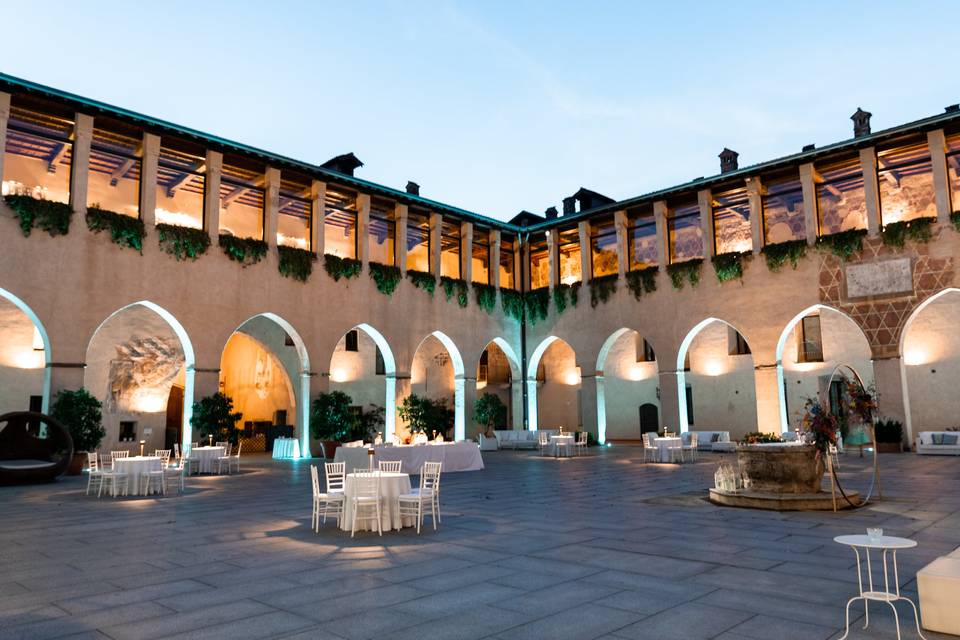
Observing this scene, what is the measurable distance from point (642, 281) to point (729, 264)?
292 cm

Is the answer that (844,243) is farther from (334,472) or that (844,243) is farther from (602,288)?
(334,472)

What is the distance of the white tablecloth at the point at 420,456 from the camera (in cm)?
1422

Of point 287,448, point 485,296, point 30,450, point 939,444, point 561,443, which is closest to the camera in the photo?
point 30,450

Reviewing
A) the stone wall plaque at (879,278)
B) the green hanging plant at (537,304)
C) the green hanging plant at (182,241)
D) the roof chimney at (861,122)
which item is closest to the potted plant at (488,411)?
the green hanging plant at (537,304)

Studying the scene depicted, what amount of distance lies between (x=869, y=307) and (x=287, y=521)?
1664cm

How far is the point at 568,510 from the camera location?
9102 millimetres

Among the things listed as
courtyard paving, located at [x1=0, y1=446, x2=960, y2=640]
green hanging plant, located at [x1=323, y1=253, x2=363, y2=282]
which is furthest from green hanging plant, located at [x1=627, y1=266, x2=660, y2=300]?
courtyard paving, located at [x1=0, y1=446, x2=960, y2=640]

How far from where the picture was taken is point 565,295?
2498 cm

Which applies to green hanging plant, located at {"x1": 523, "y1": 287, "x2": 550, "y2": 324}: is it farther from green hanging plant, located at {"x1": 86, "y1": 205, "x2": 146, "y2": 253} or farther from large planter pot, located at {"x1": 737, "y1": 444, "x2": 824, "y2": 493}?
large planter pot, located at {"x1": 737, "y1": 444, "x2": 824, "y2": 493}

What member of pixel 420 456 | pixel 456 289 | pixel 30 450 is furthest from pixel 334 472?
pixel 456 289

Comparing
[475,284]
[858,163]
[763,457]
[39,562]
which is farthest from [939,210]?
[39,562]

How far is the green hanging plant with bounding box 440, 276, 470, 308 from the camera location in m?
23.7

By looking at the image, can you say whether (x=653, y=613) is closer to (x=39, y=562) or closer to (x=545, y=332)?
(x=39, y=562)

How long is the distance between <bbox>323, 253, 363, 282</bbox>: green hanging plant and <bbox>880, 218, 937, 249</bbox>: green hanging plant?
14836 mm
